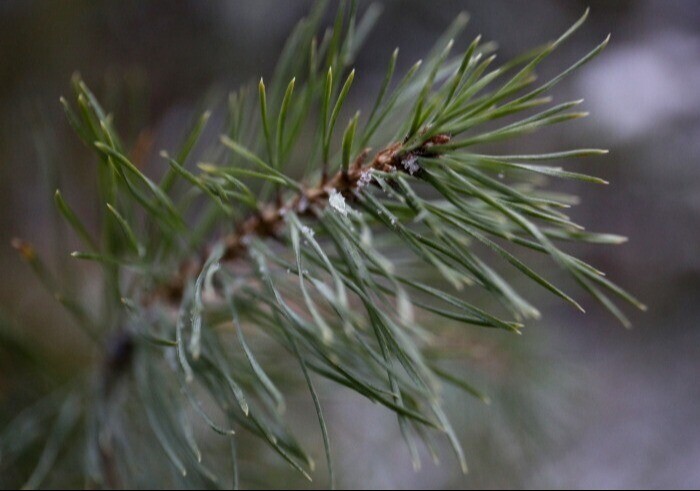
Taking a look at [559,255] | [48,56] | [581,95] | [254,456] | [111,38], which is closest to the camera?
[559,255]

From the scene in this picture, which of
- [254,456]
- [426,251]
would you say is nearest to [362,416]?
[254,456]

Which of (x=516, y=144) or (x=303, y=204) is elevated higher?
(x=516, y=144)

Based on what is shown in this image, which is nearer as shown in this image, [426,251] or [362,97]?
[426,251]

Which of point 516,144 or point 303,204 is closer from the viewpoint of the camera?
point 303,204

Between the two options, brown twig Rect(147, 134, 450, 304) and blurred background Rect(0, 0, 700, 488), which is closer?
brown twig Rect(147, 134, 450, 304)

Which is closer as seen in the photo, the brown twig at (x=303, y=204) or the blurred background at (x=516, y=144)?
the brown twig at (x=303, y=204)

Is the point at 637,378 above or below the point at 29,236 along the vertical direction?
below

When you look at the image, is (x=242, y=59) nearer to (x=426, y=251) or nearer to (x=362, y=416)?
(x=362, y=416)

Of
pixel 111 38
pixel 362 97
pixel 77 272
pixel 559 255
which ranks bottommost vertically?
pixel 559 255
